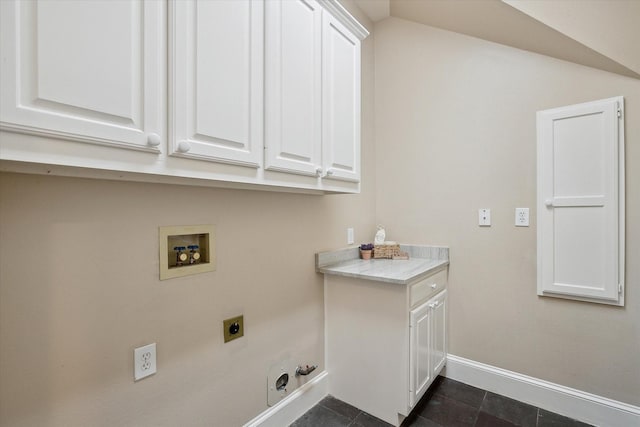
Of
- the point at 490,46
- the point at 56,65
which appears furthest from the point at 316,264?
the point at 490,46

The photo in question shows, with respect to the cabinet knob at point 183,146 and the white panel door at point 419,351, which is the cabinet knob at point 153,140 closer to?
the cabinet knob at point 183,146

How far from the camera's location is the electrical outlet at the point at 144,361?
1.13m

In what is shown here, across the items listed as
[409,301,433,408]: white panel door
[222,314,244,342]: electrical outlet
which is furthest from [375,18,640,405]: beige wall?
[222,314,244,342]: electrical outlet

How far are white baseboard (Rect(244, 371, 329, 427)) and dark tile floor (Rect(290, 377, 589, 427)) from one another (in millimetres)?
Answer: 37

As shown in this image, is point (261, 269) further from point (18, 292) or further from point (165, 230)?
point (18, 292)

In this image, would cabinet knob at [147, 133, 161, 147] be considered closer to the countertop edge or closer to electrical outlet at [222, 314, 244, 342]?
electrical outlet at [222, 314, 244, 342]

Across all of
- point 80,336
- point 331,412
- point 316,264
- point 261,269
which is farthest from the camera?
point 316,264

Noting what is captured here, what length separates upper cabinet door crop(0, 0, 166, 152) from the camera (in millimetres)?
681

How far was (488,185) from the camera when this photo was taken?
208 centimetres

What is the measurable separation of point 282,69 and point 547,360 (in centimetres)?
227

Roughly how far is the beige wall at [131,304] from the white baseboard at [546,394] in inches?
48.9

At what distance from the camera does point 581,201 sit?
1.72 m

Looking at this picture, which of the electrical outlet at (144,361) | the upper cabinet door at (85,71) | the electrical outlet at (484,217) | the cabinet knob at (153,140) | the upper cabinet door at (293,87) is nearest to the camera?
the upper cabinet door at (85,71)

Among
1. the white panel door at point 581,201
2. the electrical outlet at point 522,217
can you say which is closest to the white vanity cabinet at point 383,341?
the electrical outlet at point 522,217
